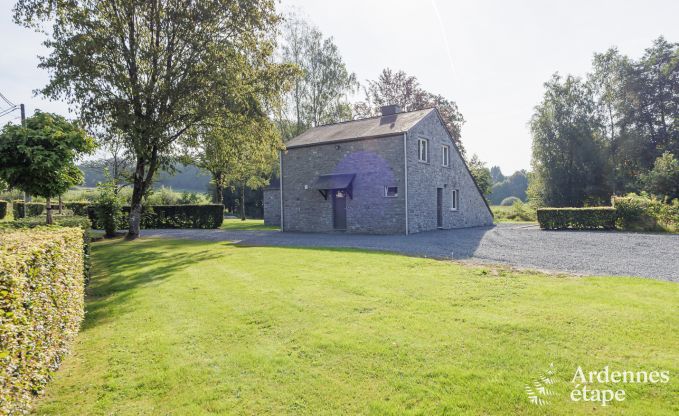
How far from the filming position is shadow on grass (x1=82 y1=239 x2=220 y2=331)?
7351 millimetres

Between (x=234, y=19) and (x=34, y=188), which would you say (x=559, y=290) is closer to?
(x=34, y=188)

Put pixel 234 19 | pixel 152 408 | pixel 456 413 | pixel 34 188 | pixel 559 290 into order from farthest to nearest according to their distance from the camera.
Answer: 1. pixel 234 19
2. pixel 34 188
3. pixel 559 290
4. pixel 152 408
5. pixel 456 413

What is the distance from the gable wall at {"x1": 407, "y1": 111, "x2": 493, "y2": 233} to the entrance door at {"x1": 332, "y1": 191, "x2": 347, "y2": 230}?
4.24 meters

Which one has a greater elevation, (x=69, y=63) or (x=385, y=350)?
(x=69, y=63)

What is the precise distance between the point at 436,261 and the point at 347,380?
730 centimetres

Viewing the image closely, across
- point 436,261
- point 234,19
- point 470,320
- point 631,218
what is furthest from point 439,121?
point 470,320

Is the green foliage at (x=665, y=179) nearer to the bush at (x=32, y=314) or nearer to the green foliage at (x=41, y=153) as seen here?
the bush at (x=32, y=314)

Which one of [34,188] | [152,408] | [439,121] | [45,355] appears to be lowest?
[152,408]

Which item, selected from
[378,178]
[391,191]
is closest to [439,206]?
[391,191]

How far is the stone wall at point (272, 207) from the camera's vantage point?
29953 mm

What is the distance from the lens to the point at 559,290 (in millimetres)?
7035

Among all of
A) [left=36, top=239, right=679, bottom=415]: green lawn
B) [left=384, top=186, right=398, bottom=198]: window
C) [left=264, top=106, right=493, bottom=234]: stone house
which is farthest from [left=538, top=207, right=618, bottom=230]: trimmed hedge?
[left=36, top=239, right=679, bottom=415]: green lawn

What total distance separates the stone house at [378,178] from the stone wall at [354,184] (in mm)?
49

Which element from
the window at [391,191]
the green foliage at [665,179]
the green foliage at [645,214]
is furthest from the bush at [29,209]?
the green foliage at [665,179]
